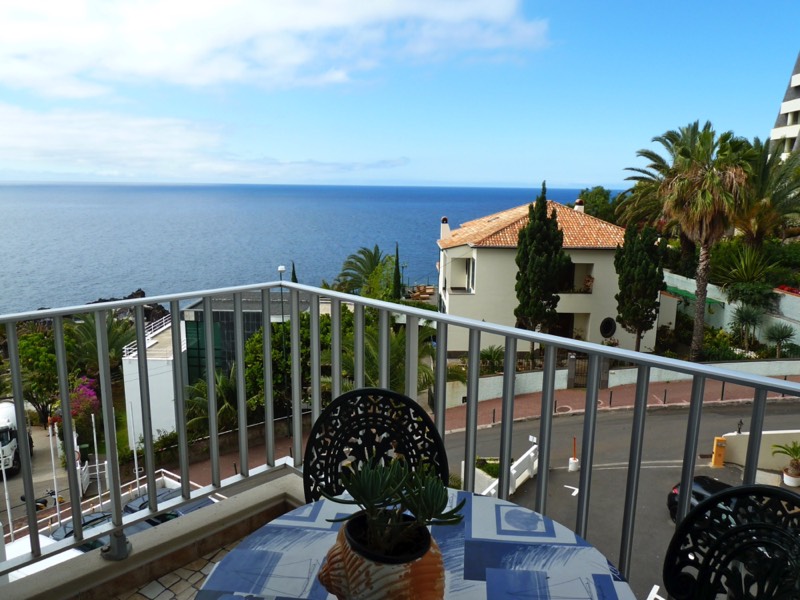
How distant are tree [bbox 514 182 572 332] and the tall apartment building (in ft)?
94.1

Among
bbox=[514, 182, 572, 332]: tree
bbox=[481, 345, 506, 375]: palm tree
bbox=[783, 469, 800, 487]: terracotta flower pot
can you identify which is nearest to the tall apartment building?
bbox=[514, 182, 572, 332]: tree

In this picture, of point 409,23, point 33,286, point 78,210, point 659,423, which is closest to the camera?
point 659,423

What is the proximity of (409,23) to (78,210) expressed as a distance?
8757cm

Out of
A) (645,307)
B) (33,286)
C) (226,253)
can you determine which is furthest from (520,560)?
(226,253)

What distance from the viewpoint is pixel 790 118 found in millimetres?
39938

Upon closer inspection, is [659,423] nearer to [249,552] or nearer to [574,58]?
[249,552]

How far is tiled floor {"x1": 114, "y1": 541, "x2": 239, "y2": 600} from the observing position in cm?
194

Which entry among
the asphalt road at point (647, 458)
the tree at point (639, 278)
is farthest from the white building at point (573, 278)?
the asphalt road at point (647, 458)

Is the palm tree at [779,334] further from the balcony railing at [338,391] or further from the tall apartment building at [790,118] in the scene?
the tall apartment building at [790,118]

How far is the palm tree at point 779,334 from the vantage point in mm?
19969

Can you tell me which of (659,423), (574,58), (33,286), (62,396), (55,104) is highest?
(574,58)

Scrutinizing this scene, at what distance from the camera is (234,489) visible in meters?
2.45

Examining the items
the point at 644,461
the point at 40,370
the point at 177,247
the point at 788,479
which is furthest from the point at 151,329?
the point at 177,247

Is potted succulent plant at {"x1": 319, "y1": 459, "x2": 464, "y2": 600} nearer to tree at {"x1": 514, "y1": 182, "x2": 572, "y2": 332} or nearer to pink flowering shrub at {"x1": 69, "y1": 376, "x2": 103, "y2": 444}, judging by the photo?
pink flowering shrub at {"x1": 69, "y1": 376, "x2": 103, "y2": 444}
